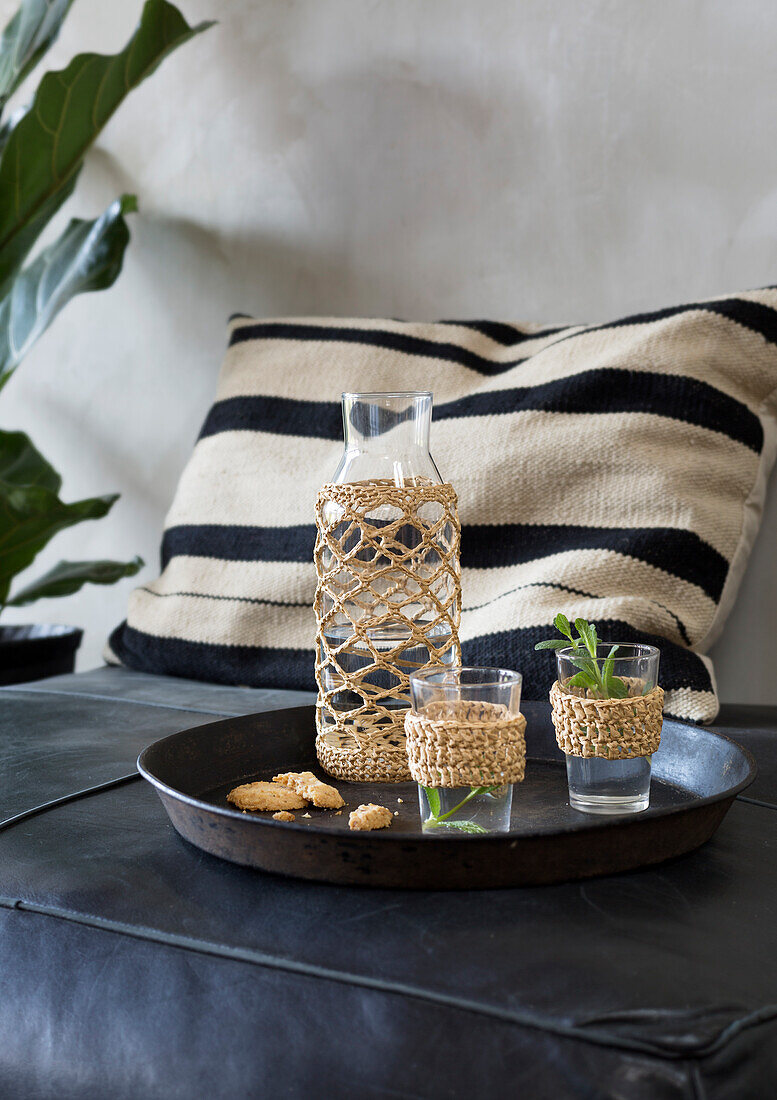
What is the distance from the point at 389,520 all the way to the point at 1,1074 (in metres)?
0.42

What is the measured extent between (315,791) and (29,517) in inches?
31.8

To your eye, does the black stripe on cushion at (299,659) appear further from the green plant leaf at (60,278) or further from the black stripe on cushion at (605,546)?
the green plant leaf at (60,278)

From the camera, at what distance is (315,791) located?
2.17 feet

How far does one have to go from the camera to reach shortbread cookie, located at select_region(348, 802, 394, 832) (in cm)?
61

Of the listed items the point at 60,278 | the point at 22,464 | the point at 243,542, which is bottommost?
the point at 243,542

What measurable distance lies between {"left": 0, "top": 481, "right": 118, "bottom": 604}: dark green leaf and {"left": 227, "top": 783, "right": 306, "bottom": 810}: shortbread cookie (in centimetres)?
73

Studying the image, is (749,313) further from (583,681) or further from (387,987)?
(387,987)

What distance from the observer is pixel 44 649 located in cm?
148

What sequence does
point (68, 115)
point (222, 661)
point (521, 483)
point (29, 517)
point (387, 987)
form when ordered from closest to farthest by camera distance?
point (387, 987), point (521, 483), point (222, 661), point (29, 517), point (68, 115)

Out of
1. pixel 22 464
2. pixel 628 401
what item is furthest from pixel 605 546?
pixel 22 464

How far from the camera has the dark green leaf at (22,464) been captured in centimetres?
148

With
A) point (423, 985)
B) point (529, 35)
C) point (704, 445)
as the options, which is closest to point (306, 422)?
point (704, 445)

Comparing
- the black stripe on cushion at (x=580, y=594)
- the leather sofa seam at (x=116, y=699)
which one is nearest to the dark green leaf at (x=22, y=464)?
the leather sofa seam at (x=116, y=699)

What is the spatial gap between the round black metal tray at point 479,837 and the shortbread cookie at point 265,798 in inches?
0.6
